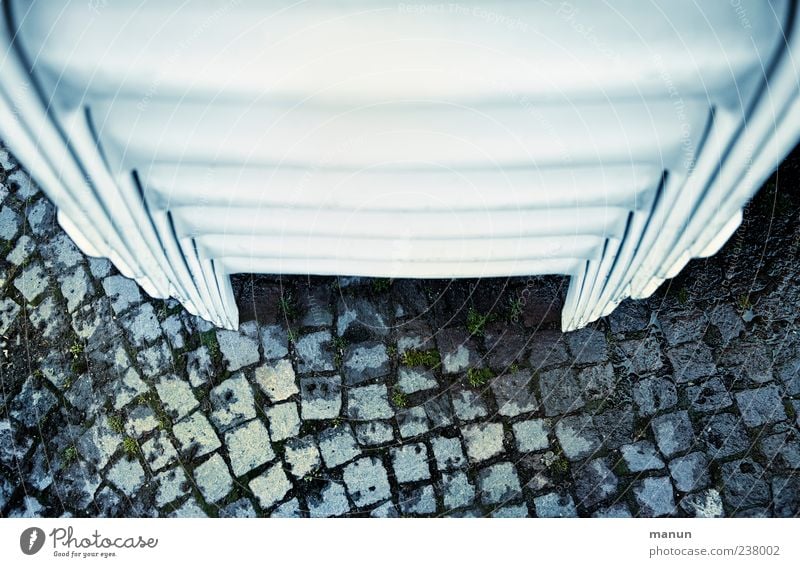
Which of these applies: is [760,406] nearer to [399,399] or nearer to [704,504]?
[704,504]

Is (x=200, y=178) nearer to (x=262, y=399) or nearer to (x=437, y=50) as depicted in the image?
(x=437, y=50)

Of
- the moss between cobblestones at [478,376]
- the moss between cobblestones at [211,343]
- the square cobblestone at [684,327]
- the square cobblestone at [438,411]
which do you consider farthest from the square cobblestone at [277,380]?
the square cobblestone at [684,327]

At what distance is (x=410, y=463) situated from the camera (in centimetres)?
166

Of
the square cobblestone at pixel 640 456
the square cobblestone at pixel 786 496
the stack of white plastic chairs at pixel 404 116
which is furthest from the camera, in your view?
the square cobblestone at pixel 640 456

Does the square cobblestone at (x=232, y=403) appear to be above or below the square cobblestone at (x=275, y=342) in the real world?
below

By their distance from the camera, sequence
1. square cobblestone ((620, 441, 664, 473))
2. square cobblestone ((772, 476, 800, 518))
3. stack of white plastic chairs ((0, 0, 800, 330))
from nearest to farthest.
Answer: stack of white plastic chairs ((0, 0, 800, 330)), square cobblestone ((772, 476, 800, 518)), square cobblestone ((620, 441, 664, 473))

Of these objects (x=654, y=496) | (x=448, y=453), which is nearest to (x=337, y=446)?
(x=448, y=453)

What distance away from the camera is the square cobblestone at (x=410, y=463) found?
5.42ft

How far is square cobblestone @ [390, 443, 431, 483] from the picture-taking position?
5.42ft

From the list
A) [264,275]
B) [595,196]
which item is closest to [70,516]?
[264,275]

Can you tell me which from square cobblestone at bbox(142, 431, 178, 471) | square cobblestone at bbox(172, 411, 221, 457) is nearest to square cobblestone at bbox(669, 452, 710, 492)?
square cobblestone at bbox(172, 411, 221, 457)

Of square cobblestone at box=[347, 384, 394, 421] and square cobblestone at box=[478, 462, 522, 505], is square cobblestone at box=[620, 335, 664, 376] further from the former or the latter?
square cobblestone at box=[347, 384, 394, 421]

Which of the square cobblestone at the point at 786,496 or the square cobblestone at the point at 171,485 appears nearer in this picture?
the square cobblestone at the point at 786,496

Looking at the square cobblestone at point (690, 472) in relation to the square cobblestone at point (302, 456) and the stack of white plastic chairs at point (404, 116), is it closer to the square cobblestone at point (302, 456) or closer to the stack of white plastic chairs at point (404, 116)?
the stack of white plastic chairs at point (404, 116)
